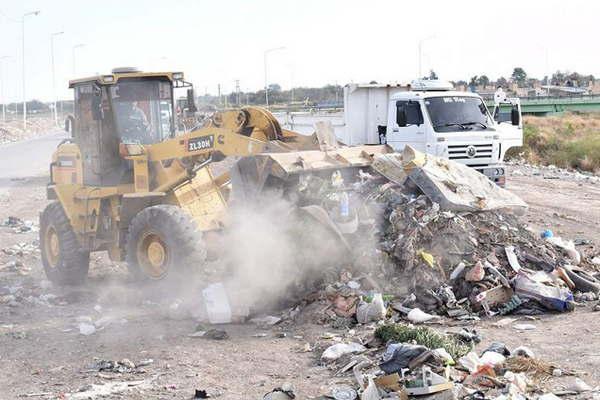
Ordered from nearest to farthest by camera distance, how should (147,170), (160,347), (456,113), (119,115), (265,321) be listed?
(160,347) < (265,321) < (147,170) < (119,115) < (456,113)

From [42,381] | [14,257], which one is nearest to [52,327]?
[42,381]

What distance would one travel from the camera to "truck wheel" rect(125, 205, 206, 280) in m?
9.13

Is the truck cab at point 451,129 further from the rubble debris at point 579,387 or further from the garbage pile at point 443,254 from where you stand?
the rubble debris at point 579,387

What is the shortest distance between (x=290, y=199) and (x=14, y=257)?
5.73m

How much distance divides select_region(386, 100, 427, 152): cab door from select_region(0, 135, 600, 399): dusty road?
7.31m

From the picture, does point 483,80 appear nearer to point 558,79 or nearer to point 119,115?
point 558,79

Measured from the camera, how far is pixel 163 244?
30.9 ft

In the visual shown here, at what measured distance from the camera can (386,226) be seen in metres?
9.29

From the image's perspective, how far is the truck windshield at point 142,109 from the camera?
1024 cm

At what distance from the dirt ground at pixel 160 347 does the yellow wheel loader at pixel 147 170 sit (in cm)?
60

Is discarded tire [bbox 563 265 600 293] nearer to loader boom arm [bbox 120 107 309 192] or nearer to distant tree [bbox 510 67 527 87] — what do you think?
loader boom arm [bbox 120 107 309 192]

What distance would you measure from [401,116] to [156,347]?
9.93m

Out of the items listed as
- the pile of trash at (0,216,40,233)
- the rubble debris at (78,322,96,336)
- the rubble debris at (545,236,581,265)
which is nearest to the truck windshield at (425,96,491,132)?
the rubble debris at (545,236,581,265)

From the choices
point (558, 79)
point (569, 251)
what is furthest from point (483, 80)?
point (569, 251)
